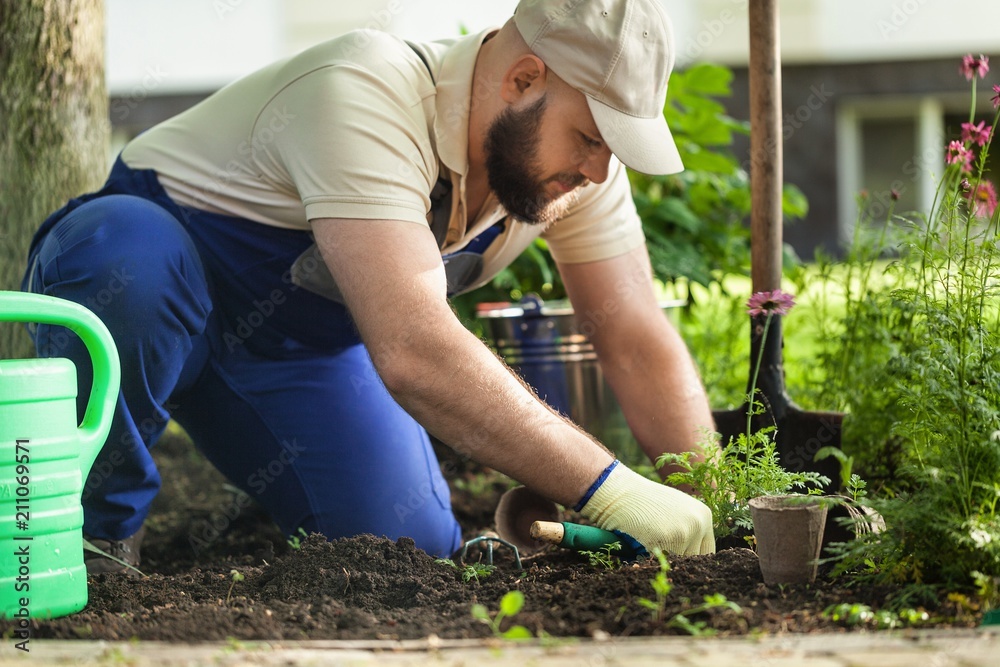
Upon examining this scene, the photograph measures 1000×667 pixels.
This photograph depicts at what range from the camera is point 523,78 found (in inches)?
89.0

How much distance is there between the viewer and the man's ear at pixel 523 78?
223 cm

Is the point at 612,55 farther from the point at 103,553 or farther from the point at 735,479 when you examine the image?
the point at 103,553

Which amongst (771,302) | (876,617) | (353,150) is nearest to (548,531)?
(876,617)

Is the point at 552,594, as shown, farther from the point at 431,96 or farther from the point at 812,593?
the point at 431,96

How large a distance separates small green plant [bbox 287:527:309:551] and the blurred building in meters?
8.79

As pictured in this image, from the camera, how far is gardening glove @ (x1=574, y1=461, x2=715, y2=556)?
1922 mm

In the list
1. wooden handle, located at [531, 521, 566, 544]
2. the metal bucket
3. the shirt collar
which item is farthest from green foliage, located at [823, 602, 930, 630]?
the metal bucket

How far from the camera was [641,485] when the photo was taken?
1992 mm

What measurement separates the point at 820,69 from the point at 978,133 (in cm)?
1016

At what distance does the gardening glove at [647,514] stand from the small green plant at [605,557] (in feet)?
0.15

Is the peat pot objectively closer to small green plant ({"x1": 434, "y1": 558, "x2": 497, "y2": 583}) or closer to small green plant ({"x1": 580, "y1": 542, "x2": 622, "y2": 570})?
small green plant ({"x1": 580, "y1": 542, "x2": 622, "y2": 570})

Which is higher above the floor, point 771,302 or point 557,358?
point 771,302

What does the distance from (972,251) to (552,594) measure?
115 centimetres

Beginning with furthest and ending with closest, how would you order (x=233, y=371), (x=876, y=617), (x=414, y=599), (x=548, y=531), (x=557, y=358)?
1. (x=557, y=358)
2. (x=233, y=371)
3. (x=548, y=531)
4. (x=414, y=599)
5. (x=876, y=617)
